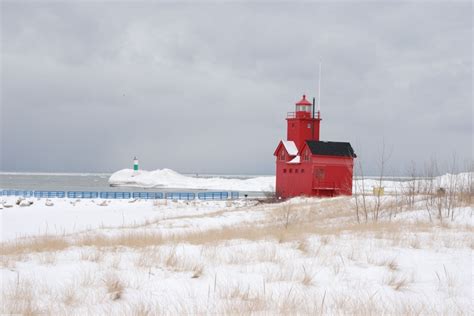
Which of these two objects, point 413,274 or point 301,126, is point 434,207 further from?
point 301,126

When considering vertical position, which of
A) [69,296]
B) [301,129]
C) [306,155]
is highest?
[301,129]

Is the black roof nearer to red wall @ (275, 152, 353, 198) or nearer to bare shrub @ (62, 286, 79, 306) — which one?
red wall @ (275, 152, 353, 198)

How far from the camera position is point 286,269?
816 cm

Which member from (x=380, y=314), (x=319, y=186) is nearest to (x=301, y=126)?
(x=319, y=186)

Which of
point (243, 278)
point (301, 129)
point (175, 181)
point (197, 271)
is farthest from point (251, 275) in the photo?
point (175, 181)

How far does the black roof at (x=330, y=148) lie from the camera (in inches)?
1714

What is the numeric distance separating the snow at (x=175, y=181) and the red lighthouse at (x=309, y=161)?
164ft

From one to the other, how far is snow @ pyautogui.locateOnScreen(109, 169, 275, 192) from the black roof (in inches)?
2036

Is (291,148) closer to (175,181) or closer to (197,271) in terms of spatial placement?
(197,271)

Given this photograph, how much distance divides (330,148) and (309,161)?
7.57 feet

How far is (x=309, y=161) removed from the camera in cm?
4350

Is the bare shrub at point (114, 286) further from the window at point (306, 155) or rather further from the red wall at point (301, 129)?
the red wall at point (301, 129)

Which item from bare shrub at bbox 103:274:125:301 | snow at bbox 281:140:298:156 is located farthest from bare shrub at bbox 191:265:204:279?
snow at bbox 281:140:298:156

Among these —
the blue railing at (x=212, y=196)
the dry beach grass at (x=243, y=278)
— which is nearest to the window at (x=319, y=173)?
the blue railing at (x=212, y=196)
